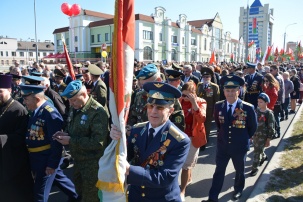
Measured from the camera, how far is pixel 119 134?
2.02 metres

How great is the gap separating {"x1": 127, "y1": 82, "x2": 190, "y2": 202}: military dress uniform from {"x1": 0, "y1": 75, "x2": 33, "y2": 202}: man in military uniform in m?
1.98

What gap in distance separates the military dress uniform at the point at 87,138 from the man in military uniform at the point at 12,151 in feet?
2.54

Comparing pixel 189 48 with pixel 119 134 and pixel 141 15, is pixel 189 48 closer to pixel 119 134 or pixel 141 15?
pixel 141 15

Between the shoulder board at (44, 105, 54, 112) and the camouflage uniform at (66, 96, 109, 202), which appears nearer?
the camouflage uniform at (66, 96, 109, 202)

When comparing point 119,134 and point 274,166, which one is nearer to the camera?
point 119,134

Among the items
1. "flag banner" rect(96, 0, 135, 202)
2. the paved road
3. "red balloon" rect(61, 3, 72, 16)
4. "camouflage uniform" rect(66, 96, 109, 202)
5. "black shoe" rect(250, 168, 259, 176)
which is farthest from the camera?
"red balloon" rect(61, 3, 72, 16)

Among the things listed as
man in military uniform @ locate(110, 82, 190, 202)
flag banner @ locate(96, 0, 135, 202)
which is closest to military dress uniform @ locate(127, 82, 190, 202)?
man in military uniform @ locate(110, 82, 190, 202)

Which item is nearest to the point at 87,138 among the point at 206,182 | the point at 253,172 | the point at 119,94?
the point at 119,94

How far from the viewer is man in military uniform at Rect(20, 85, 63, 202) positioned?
3.62m

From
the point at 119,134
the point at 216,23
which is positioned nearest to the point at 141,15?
the point at 216,23

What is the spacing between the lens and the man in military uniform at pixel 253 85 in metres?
8.52

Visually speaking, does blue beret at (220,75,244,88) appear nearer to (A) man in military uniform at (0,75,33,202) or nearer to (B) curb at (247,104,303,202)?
(B) curb at (247,104,303,202)

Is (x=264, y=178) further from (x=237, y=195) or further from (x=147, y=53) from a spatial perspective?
(x=147, y=53)

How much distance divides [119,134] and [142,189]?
31.0 inches
